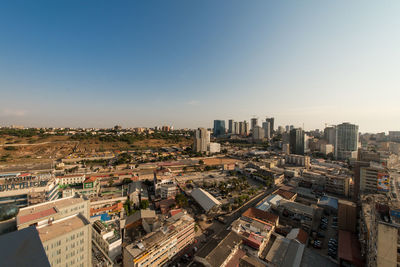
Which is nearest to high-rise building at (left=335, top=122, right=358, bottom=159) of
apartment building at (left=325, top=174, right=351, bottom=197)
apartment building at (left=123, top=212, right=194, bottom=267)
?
apartment building at (left=325, top=174, right=351, bottom=197)

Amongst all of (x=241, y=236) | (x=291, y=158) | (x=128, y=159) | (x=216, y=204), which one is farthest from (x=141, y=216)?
(x=291, y=158)

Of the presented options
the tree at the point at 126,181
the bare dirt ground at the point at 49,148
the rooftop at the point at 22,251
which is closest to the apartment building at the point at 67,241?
the rooftop at the point at 22,251

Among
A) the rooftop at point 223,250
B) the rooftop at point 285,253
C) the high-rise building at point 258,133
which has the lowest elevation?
the rooftop at point 285,253

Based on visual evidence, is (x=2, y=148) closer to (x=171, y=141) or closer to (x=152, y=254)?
(x=171, y=141)

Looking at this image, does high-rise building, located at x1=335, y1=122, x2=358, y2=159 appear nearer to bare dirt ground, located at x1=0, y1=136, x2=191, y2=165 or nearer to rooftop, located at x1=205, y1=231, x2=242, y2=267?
rooftop, located at x1=205, y1=231, x2=242, y2=267

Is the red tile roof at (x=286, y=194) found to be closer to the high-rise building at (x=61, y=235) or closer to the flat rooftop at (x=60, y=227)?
the high-rise building at (x=61, y=235)
